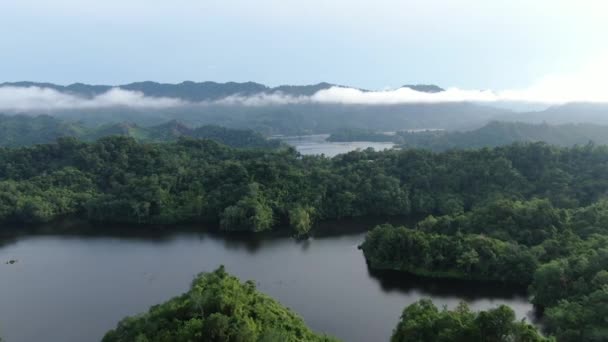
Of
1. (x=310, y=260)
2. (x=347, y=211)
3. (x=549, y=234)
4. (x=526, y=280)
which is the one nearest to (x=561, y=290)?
(x=526, y=280)

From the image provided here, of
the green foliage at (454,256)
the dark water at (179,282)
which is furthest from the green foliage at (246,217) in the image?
the green foliage at (454,256)

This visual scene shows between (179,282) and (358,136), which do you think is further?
(358,136)

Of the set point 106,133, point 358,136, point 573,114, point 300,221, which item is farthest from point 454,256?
point 358,136

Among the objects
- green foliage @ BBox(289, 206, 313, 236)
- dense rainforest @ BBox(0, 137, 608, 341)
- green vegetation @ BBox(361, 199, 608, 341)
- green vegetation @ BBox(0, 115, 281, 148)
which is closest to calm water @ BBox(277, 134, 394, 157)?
green vegetation @ BBox(0, 115, 281, 148)

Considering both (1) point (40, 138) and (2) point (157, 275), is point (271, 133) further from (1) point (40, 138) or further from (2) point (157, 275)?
(2) point (157, 275)

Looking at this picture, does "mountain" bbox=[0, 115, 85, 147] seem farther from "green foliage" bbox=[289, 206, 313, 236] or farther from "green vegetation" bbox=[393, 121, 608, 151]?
"green vegetation" bbox=[393, 121, 608, 151]

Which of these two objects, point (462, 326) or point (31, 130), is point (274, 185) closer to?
point (462, 326)

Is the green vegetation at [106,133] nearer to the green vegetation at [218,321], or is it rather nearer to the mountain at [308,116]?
the mountain at [308,116]
